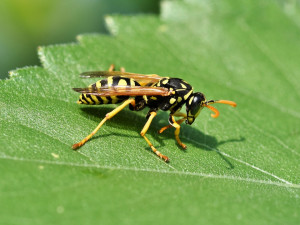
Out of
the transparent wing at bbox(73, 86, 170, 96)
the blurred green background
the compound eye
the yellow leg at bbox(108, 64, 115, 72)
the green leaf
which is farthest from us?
the blurred green background

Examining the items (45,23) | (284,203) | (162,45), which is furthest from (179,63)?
(45,23)

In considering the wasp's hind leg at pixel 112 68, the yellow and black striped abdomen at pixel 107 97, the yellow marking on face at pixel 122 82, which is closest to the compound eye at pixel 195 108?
the yellow and black striped abdomen at pixel 107 97

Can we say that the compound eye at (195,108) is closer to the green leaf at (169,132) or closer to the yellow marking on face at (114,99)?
the green leaf at (169,132)

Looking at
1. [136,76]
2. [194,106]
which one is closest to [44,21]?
[136,76]

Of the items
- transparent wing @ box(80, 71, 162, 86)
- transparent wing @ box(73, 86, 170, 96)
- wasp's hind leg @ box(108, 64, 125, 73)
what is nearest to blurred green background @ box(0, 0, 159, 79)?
wasp's hind leg @ box(108, 64, 125, 73)

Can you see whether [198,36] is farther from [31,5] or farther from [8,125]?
Answer: [31,5]

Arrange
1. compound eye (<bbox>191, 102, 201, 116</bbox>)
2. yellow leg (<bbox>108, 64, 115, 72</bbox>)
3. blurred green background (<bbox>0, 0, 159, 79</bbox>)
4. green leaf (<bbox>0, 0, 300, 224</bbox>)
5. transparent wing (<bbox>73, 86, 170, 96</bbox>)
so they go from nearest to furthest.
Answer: green leaf (<bbox>0, 0, 300, 224</bbox>), transparent wing (<bbox>73, 86, 170, 96</bbox>), compound eye (<bbox>191, 102, 201, 116</bbox>), yellow leg (<bbox>108, 64, 115, 72</bbox>), blurred green background (<bbox>0, 0, 159, 79</bbox>)

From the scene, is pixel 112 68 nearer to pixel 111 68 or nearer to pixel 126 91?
pixel 111 68

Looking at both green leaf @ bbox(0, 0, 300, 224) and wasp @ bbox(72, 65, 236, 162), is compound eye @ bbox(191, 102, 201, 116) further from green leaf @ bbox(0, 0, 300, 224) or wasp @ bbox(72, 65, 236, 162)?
green leaf @ bbox(0, 0, 300, 224)
